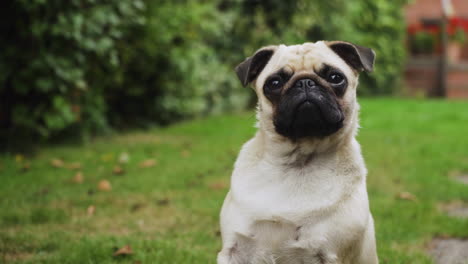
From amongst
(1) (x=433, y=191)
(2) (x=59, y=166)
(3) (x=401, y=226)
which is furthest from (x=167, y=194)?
(1) (x=433, y=191)

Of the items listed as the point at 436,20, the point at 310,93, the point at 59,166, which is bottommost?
the point at 436,20

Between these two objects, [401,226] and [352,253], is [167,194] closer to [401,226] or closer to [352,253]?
[401,226]

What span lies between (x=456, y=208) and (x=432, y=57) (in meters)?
16.0

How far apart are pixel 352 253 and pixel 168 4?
23.0 ft

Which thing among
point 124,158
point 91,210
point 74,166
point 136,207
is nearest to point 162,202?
point 136,207

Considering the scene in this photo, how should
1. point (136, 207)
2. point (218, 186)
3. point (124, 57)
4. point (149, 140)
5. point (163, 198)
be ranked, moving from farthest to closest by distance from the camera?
point (149, 140) < point (124, 57) < point (218, 186) < point (163, 198) < point (136, 207)

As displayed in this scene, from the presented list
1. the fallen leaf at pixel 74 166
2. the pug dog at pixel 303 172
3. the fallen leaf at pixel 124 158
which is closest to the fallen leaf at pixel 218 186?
the fallen leaf at pixel 124 158

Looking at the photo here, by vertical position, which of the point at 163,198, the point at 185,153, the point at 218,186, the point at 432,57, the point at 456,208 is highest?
the point at 163,198

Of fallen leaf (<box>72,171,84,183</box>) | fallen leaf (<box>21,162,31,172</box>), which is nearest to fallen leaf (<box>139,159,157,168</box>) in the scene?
fallen leaf (<box>72,171,84,183</box>)

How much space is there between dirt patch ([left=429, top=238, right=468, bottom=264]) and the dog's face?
1537 millimetres

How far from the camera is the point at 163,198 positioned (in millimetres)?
5270

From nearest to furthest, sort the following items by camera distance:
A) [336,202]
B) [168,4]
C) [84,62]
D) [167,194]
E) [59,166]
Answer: [336,202] → [167,194] → [59,166] → [84,62] → [168,4]

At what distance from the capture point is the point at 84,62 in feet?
23.6

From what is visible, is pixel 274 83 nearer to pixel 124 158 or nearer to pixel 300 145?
pixel 300 145
